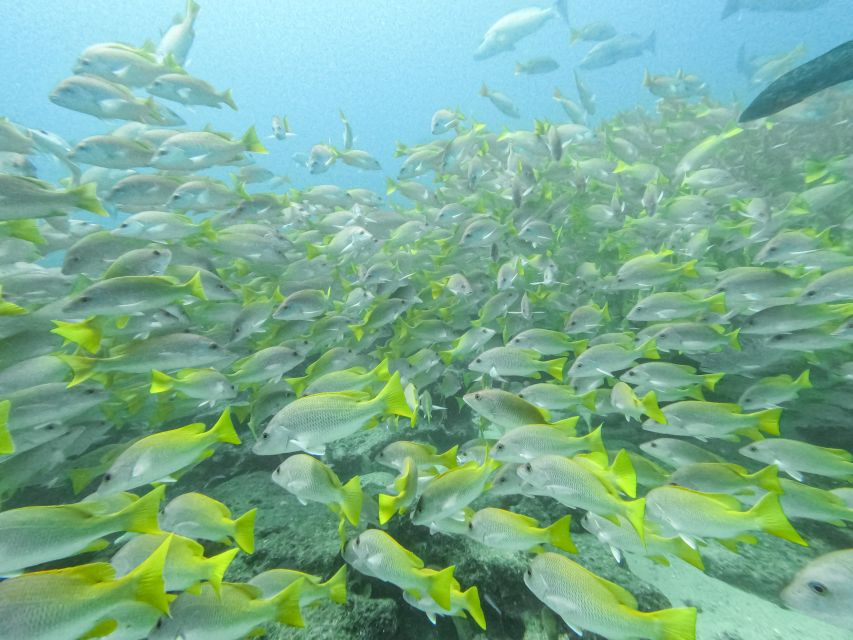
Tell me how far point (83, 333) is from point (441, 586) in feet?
9.57

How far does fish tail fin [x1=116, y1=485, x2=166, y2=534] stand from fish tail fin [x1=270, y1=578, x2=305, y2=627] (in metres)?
0.71

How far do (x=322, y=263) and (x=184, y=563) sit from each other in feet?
13.8

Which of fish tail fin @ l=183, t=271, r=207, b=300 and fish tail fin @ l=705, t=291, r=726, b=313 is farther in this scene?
fish tail fin @ l=705, t=291, r=726, b=313

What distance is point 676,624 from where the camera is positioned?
1854 mm

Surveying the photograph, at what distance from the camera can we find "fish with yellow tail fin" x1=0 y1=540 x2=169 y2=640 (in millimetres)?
1466

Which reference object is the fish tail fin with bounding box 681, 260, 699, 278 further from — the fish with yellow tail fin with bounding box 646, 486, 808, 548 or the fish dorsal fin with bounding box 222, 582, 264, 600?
the fish dorsal fin with bounding box 222, 582, 264, 600

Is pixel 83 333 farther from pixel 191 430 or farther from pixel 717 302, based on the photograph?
pixel 717 302

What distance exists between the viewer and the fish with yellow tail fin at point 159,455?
2.42 meters

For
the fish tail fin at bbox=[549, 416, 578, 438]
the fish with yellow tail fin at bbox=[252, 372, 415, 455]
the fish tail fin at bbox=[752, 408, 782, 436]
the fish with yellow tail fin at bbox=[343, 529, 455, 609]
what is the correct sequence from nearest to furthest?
the fish with yellow tail fin at bbox=[343, 529, 455, 609] → the fish with yellow tail fin at bbox=[252, 372, 415, 455] → the fish tail fin at bbox=[549, 416, 578, 438] → the fish tail fin at bbox=[752, 408, 782, 436]

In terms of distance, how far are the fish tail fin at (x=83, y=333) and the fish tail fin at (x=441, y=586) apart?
2.76 meters

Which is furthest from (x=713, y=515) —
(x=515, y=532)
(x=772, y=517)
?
(x=515, y=532)

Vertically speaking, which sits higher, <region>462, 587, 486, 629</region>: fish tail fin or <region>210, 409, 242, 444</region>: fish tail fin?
<region>210, 409, 242, 444</region>: fish tail fin

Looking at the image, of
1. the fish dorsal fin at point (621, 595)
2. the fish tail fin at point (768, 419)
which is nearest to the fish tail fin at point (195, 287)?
the fish dorsal fin at point (621, 595)

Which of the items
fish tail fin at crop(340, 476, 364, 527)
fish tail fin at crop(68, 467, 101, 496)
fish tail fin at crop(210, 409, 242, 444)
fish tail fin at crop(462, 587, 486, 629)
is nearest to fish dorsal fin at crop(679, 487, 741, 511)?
fish tail fin at crop(462, 587, 486, 629)
